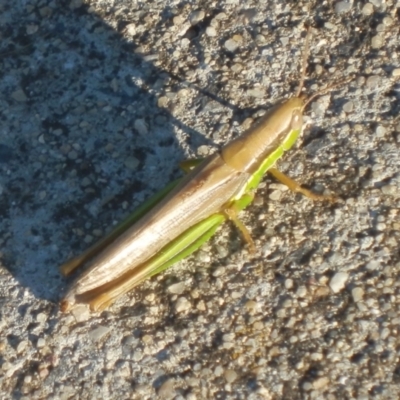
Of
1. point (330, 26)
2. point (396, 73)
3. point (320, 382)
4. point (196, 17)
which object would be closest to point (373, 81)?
point (396, 73)

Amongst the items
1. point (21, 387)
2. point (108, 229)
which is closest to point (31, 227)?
point (108, 229)

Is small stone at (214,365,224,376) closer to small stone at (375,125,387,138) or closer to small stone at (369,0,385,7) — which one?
small stone at (375,125,387,138)

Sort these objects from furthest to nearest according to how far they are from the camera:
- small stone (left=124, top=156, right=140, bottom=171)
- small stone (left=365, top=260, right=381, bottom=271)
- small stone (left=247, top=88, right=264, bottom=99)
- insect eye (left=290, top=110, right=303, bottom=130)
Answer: small stone (left=247, top=88, right=264, bottom=99) → small stone (left=124, top=156, right=140, bottom=171) → insect eye (left=290, top=110, right=303, bottom=130) → small stone (left=365, top=260, right=381, bottom=271)

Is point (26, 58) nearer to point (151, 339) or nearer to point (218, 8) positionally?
point (218, 8)

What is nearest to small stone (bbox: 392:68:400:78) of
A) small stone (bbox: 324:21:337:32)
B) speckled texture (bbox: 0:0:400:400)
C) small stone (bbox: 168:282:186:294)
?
speckled texture (bbox: 0:0:400:400)

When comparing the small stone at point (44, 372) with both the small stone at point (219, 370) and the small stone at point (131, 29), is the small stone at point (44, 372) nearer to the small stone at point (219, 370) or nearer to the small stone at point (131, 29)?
the small stone at point (219, 370)
